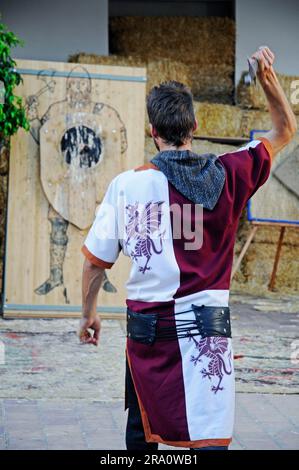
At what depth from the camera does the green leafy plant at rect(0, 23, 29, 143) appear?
22.6 ft

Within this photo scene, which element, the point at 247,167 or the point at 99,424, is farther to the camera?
the point at 99,424

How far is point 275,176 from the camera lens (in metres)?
9.41

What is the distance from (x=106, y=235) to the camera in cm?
297

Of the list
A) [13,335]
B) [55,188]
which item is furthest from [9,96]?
[13,335]

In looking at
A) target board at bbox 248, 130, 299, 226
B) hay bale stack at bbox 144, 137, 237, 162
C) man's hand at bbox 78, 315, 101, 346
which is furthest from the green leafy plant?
man's hand at bbox 78, 315, 101, 346

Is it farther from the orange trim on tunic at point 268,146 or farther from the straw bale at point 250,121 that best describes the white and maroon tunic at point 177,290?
the straw bale at point 250,121

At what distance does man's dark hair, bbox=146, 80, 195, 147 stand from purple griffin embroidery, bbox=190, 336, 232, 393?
61 cm

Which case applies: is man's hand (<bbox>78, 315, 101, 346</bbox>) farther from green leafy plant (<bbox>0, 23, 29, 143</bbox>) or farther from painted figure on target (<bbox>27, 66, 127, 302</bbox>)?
painted figure on target (<bbox>27, 66, 127, 302</bbox>)

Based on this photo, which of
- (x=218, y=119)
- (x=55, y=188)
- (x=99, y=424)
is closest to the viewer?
(x=99, y=424)

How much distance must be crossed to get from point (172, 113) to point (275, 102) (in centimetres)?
36

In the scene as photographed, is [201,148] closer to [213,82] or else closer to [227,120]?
[227,120]

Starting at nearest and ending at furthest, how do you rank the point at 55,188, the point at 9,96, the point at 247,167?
1. the point at 247,167
2. the point at 9,96
3. the point at 55,188

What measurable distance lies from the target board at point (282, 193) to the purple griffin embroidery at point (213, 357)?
635 cm

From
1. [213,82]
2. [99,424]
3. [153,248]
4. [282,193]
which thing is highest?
[213,82]
